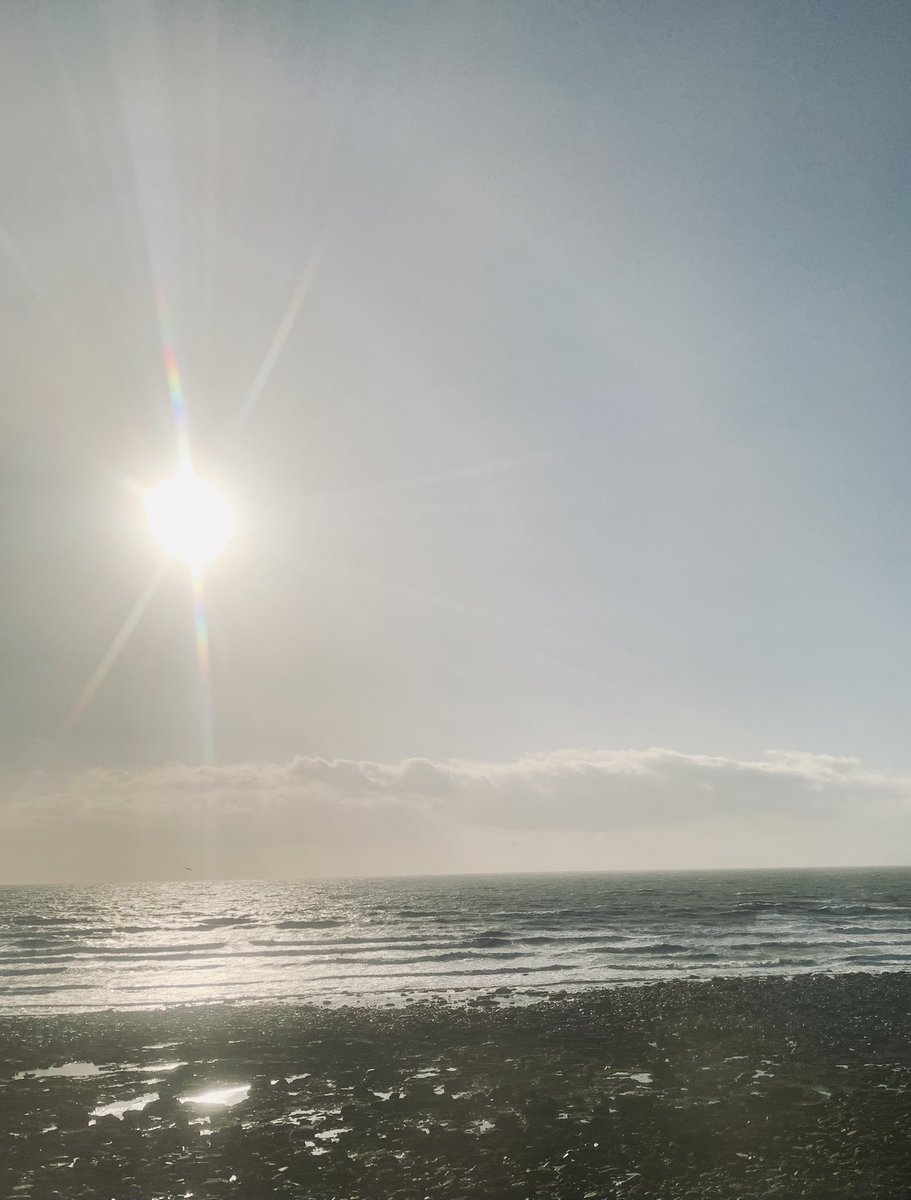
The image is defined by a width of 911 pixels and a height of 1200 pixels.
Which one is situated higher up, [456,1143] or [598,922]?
[456,1143]

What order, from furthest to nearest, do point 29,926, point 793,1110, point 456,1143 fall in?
point 29,926, point 793,1110, point 456,1143

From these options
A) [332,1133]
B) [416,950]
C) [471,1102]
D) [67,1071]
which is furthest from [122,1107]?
[416,950]

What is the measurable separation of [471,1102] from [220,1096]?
289 inches

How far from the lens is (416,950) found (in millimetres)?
59969

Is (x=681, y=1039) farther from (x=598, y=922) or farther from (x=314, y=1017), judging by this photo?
(x=598, y=922)

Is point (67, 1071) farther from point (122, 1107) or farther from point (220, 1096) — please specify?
point (220, 1096)

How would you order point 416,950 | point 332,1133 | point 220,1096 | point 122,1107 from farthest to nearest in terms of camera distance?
point 416,950 < point 220,1096 < point 122,1107 < point 332,1133

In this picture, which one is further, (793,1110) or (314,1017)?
(314,1017)

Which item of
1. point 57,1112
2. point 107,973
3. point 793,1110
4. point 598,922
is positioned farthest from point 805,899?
point 57,1112

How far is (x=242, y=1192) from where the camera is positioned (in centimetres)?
1516

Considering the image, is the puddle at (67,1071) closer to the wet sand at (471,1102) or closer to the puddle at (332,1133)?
the wet sand at (471,1102)

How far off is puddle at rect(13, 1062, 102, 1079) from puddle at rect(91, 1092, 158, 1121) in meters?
3.91

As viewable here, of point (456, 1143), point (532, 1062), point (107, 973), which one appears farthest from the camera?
point (107, 973)

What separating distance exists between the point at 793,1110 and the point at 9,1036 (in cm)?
2922
